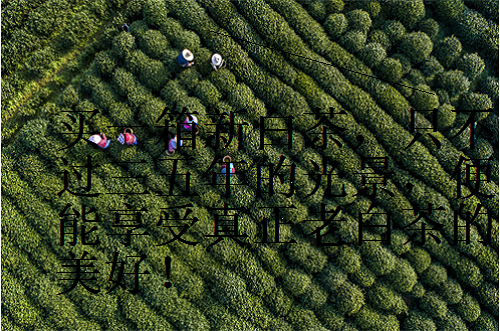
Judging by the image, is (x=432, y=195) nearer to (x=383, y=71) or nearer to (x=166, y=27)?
(x=383, y=71)

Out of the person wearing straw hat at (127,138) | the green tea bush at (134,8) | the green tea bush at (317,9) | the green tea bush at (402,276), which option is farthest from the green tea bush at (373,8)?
the person wearing straw hat at (127,138)

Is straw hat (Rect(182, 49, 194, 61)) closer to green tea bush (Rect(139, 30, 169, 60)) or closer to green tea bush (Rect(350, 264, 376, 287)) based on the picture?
green tea bush (Rect(139, 30, 169, 60))

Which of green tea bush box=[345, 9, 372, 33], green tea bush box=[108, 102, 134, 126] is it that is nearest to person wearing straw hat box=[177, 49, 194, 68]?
green tea bush box=[108, 102, 134, 126]

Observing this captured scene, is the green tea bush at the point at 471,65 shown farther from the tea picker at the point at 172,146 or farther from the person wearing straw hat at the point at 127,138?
the person wearing straw hat at the point at 127,138

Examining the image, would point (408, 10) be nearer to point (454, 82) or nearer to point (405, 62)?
point (405, 62)

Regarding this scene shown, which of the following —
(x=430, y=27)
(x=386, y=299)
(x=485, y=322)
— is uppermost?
(x=430, y=27)

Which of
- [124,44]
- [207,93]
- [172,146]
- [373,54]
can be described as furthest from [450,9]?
[124,44]
